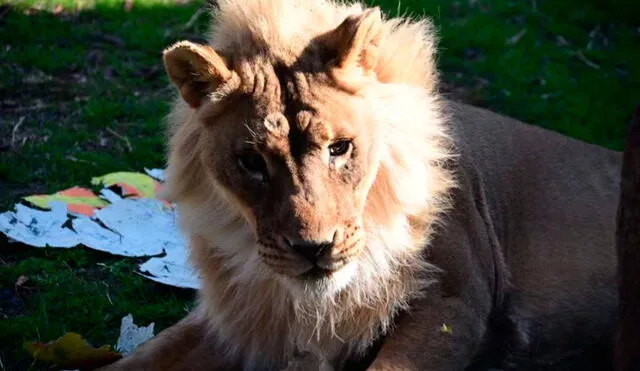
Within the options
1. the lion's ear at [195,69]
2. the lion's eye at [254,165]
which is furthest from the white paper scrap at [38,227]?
the lion's eye at [254,165]

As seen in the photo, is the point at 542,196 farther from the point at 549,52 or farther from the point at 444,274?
the point at 549,52

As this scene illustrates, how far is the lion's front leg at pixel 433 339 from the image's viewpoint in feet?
12.1

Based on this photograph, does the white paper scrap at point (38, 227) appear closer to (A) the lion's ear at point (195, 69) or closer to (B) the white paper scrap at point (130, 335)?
(B) the white paper scrap at point (130, 335)

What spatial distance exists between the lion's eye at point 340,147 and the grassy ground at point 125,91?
162cm

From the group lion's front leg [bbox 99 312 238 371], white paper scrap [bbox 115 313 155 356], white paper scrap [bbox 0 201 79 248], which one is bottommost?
white paper scrap [bbox 0 201 79 248]

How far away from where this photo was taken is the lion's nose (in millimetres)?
3248

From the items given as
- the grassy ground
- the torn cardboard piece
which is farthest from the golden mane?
the torn cardboard piece

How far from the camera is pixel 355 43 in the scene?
11.5ft

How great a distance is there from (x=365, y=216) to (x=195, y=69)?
788 mm

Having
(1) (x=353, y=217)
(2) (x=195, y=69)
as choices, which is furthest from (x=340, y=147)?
(2) (x=195, y=69)

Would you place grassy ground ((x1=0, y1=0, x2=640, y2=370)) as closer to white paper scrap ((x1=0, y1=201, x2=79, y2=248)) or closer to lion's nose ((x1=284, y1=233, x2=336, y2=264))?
white paper scrap ((x1=0, y1=201, x2=79, y2=248))

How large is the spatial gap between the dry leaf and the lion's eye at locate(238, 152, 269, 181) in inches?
44.1

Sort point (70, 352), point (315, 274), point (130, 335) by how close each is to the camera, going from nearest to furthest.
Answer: point (315, 274), point (70, 352), point (130, 335)

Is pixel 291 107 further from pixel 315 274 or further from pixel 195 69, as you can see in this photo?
pixel 315 274
